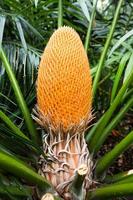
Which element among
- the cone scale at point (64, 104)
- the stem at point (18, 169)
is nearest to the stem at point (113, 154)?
the cone scale at point (64, 104)

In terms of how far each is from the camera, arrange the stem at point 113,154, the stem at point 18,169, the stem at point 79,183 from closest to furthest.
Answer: the stem at point 18,169
the stem at point 79,183
the stem at point 113,154

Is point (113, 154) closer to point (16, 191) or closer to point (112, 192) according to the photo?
point (112, 192)

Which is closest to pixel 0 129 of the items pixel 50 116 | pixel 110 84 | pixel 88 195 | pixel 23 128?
pixel 50 116

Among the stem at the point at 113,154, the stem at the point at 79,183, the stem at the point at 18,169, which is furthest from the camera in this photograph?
the stem at the point at 113,154

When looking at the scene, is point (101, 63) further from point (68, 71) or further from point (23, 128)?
point (23, 128)

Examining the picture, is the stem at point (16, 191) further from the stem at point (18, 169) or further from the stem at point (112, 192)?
the stem at point (112, 192)

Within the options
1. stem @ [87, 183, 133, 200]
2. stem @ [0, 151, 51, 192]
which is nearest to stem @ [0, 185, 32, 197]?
stem @ [0, 151, 51, 192]
